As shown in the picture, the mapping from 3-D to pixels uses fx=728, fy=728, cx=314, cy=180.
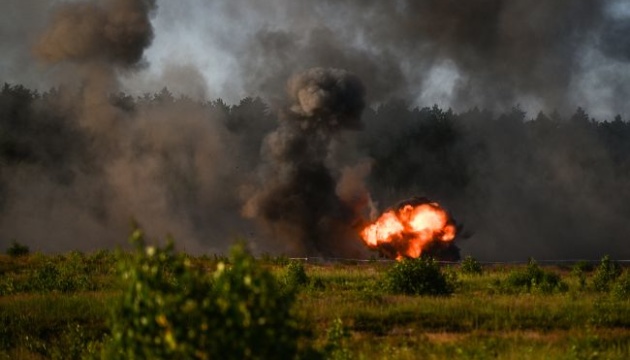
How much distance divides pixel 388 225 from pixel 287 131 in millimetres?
23788

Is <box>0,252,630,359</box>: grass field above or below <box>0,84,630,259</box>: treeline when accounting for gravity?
below

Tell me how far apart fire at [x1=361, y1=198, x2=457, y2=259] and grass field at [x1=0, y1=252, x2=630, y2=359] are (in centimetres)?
2101

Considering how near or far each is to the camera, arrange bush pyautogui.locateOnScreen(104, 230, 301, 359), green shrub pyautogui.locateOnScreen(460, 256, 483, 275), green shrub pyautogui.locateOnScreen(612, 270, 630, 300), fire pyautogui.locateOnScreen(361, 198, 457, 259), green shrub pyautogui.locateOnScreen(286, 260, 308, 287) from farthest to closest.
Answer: fire pyautogui.locateOnScreen(361, 198, 457, 259)
green shrub pyautogui.locateOnScreen(460, 256, 483, 275)
green shrub pyautogui.locateOnScreen(286, 260, 308, 287)
green shrub pyautogui.locateOnScreen(612, 270, 630, 300)
bush pyautogui.locateOnScreen(104, 230, 301, 359)

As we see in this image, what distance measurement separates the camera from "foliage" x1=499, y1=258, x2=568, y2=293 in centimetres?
2753

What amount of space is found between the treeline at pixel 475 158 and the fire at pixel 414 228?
35.9m

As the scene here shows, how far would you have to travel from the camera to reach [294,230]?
67938mm

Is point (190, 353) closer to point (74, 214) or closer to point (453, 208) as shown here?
point (74, 214)

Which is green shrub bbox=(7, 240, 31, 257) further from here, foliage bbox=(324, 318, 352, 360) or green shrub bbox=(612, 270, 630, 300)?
foliage bbox=(324, 318, 352, 360)

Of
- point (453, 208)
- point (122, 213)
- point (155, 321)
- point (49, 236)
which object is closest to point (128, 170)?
point (122, 213)

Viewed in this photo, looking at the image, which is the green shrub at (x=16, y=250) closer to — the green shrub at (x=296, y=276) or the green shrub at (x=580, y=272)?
the green shrub at (x=296, y=276)

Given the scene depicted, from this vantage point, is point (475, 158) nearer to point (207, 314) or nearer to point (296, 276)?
point (296, 276)

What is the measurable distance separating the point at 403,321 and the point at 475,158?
86.9 metres

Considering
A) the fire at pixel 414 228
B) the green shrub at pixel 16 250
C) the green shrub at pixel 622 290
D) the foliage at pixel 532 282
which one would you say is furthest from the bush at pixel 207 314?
the fire at pixel 414 228

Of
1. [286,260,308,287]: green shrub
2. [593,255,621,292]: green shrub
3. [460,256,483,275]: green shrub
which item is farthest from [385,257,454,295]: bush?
[460,256,483,275]: green shrub
